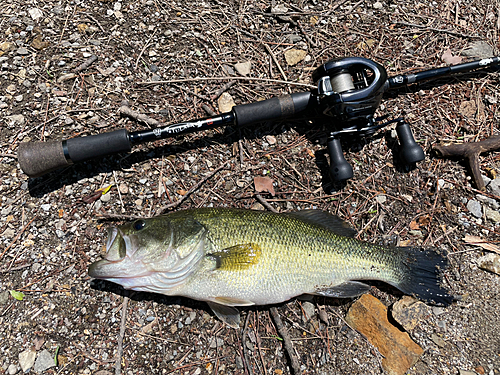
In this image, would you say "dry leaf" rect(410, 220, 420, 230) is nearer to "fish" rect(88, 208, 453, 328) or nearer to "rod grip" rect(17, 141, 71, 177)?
"fish" rect(88, 208, 453, 328)

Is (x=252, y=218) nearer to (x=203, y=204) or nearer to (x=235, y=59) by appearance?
(x=203, y=204)

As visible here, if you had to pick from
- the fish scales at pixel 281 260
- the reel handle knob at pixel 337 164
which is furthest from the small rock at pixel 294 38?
the fish scales at pixel 281 260

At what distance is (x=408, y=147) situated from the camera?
11.3ft

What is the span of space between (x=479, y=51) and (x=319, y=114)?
2.56m

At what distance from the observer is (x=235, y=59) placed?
12.8ft

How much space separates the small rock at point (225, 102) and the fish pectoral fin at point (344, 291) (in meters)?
2.35

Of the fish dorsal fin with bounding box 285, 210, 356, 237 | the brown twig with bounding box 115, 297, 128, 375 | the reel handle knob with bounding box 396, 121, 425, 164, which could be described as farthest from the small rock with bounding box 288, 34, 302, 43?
the brown twig with bounding box 115, 297, 128, 375

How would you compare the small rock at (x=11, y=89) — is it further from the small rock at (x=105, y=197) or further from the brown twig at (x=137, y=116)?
the small rock at (x=105, y=197)

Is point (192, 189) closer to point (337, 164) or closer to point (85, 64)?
point (337, 164)

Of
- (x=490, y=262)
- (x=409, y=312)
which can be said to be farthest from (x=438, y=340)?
(x=490, y=262)

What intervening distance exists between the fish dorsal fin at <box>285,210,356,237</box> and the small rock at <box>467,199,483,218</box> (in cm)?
156

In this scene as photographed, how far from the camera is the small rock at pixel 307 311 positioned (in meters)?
3.21

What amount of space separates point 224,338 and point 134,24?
3944mm

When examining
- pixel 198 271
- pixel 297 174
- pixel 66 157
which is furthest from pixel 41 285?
pixel 297 174
